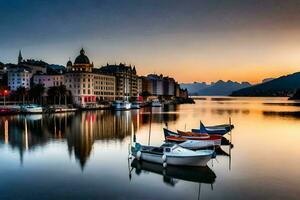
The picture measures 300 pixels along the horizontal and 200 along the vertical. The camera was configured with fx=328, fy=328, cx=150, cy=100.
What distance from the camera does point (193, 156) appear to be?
25.3 meters

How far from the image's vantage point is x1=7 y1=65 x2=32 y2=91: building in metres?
135

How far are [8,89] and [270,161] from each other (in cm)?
12652

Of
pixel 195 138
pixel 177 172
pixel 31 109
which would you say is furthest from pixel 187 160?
pixel 31 109

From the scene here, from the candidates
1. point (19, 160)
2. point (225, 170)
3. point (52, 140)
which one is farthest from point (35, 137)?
point (225, 170)

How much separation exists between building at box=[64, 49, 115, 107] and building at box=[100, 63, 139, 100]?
1357 centimetres

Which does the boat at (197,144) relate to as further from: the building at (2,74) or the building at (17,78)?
the building at (2,74)

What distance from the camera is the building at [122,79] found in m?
156

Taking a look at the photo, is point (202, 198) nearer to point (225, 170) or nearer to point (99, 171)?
point (225, 170)

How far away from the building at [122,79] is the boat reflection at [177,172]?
5068 inches

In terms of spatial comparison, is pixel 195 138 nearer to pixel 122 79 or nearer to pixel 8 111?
pixel 8 111

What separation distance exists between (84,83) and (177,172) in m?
107

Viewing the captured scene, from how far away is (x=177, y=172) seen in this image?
24547mm

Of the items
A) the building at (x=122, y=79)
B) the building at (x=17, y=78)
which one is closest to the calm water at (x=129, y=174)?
the building at (x=17, y=78)

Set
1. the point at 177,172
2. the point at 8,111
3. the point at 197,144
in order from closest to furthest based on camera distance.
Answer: the point at 177,172, the point at 197,144, the point at 8,111
